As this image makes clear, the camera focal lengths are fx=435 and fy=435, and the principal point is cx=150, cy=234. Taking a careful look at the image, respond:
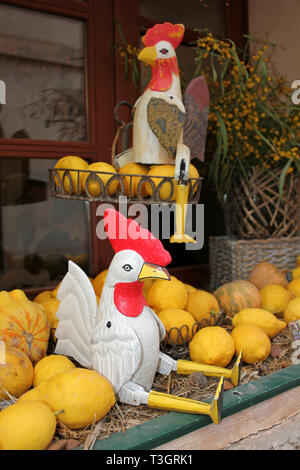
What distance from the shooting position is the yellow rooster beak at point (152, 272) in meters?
0.79

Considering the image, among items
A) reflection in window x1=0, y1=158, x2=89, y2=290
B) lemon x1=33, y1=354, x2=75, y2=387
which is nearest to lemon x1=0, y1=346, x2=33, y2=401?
lemon x1=33, y1=354, x2=75, y2=387

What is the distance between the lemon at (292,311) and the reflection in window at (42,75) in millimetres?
919

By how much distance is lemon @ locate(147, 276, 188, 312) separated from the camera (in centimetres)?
117

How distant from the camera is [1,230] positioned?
150 centimetres

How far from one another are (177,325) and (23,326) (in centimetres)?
37

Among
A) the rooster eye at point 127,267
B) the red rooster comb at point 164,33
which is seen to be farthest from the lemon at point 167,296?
the red rooster comb at point 164,33

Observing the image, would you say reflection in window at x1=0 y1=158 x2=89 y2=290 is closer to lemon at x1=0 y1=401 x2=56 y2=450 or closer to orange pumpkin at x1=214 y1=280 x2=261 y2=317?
orange pumpkin at x1=214 y1=280 x2=261 y2=317

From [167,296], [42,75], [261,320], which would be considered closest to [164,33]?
[42,75]

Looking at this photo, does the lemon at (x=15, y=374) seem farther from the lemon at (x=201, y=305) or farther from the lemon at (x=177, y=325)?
the lemon at (x=201, y=305)

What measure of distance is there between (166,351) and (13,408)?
1.52 ft

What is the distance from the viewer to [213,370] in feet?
3.08

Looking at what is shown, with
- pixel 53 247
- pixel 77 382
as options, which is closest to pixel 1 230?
pixel 53 247

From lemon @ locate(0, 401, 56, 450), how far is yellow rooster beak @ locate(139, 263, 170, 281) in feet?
0.92
